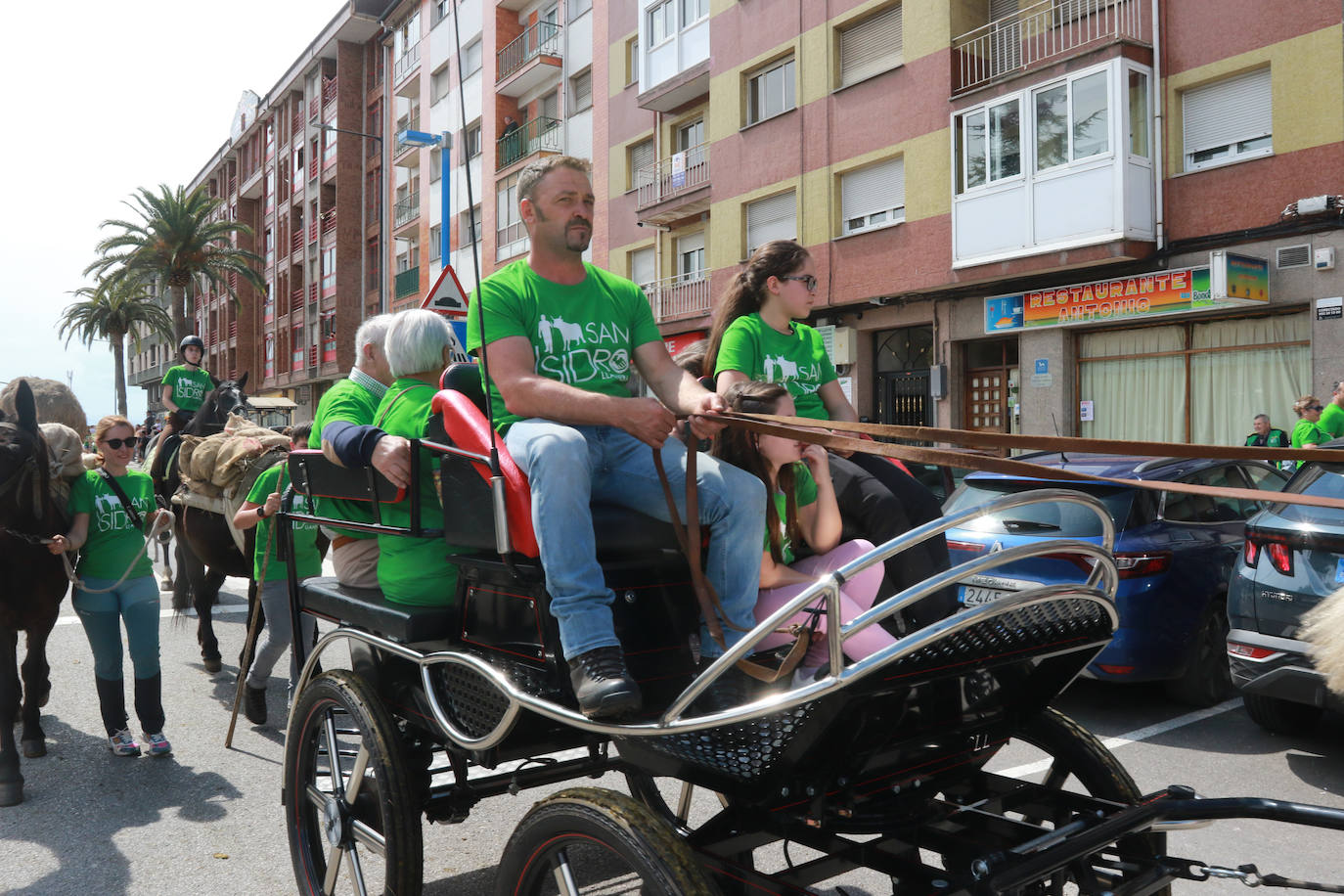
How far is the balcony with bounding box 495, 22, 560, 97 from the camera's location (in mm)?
30938

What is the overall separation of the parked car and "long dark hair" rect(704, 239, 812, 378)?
2590 millimetres

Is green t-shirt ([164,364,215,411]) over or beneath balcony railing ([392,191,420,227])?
beneath

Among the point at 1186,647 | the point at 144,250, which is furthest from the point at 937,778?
the point at 144,250

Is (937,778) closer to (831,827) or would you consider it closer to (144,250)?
(831,827)

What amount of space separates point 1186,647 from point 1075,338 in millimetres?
12137

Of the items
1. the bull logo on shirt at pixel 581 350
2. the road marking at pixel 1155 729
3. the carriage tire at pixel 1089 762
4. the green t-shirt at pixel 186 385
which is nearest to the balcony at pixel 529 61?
the green t-shirt at pixel 186 385

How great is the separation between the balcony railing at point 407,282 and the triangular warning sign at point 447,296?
3106 cm

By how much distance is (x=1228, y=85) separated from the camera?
49.8ft

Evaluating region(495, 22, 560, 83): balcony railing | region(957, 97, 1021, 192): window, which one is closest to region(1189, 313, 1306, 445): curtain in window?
region(957, 97, 1021, 192): window

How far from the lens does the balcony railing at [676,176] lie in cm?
2466

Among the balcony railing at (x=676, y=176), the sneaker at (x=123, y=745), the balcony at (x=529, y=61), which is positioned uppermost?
the balcony at (x=529, y=61)

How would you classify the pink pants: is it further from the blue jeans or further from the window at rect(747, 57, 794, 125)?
the window at rect(747, 57, 794, 125)

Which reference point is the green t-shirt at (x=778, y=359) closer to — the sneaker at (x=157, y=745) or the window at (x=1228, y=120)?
the sneaker at (x=157, y=745)

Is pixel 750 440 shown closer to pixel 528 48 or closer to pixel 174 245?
pixel 528 48
